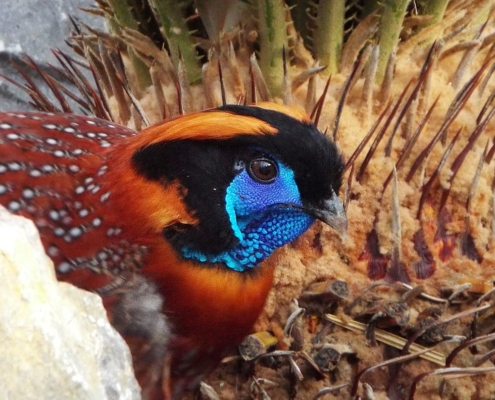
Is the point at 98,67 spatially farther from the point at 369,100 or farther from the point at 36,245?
the point at 36,245

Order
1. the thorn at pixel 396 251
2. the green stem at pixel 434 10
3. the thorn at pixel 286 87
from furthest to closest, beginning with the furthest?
the green stem at pixel 434 10
the thorn at pixel 286 87
the thorn at pixel 396 251

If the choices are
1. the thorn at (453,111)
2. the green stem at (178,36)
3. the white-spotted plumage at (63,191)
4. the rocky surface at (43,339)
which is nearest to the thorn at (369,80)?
the thorn at (453,111)

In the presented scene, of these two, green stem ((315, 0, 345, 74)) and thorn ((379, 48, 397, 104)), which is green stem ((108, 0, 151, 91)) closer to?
green stem ((315, 0, 345, 74))

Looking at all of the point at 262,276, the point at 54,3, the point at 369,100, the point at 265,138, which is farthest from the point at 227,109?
the point at 54,3

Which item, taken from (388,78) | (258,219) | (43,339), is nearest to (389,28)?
(388,78)

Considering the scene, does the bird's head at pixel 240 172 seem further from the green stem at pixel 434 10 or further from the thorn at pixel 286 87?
the green stem at pixel 434 10

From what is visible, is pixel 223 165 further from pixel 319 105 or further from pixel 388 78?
pixel 388 78
